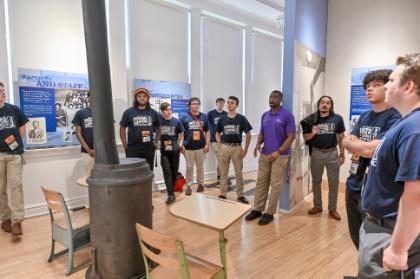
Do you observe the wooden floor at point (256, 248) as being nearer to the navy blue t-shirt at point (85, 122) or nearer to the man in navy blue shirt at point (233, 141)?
the man in navy blue shirt at point (233, 141)

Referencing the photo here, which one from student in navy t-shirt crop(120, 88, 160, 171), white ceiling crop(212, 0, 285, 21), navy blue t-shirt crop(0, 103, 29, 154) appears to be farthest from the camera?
white ceiling crop(212, 0, 285, 21)

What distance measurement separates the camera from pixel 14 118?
3207 millimetres

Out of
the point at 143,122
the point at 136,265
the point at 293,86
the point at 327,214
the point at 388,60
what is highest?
the point at 388,60

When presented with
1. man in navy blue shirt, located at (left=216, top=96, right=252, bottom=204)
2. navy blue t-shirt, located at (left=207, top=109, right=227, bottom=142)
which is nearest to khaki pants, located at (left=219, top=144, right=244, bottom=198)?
man in navy blue shirt, located at (left=216, top=96, right=252, bottom=204)

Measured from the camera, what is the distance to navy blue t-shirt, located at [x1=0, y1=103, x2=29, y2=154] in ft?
10.2

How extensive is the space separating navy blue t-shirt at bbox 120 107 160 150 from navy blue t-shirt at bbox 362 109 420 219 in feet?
10.3

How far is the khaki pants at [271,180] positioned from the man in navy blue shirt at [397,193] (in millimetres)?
2247

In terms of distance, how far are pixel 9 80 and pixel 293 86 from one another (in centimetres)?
358

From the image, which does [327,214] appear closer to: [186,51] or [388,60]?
[388,60]

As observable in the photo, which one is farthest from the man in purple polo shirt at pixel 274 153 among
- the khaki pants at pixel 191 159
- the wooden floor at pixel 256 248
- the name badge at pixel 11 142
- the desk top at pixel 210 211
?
the name badge at pixel 11 142

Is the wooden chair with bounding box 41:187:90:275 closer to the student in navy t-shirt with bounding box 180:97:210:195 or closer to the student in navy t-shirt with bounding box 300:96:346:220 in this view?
the student in navy t-shirt with bounding box 180:97:210:195

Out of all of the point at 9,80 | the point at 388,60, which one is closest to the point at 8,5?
the point at 9,80

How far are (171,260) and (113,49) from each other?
150 inches

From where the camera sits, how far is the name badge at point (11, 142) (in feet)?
10.2
